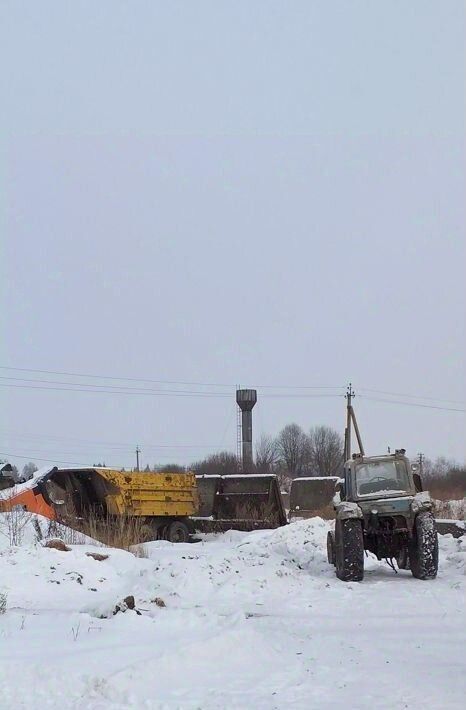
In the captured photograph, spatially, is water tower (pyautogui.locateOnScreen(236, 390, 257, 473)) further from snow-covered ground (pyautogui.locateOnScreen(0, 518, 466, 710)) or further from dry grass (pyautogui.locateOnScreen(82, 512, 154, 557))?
snow-covered ground (pyautogui.locateOnScreen(0, 518, 466, 710))

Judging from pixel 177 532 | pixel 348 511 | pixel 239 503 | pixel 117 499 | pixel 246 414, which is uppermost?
pixel 246 414

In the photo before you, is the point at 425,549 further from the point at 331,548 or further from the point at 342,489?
the point at 342,489

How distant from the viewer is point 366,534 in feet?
43.4

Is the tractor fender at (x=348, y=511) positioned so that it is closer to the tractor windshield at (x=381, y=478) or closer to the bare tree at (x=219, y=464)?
the tractor windshield at (x=381, y=478)

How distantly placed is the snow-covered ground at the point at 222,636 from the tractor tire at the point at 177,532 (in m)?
6.70

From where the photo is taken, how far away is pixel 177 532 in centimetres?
2062

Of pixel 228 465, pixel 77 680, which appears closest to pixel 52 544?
pixel 77 680

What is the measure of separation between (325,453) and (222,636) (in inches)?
3044

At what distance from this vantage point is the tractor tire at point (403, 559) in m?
13.1

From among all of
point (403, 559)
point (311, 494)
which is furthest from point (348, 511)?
point (311, 494)

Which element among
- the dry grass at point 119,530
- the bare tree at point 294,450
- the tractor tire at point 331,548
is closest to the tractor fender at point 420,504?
the tractor tire at point 331,548

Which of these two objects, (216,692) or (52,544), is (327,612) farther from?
(52,544)

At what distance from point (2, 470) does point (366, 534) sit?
30.1ft

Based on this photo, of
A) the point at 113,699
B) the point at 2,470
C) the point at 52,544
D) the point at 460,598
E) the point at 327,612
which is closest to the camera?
the point at 113,699
